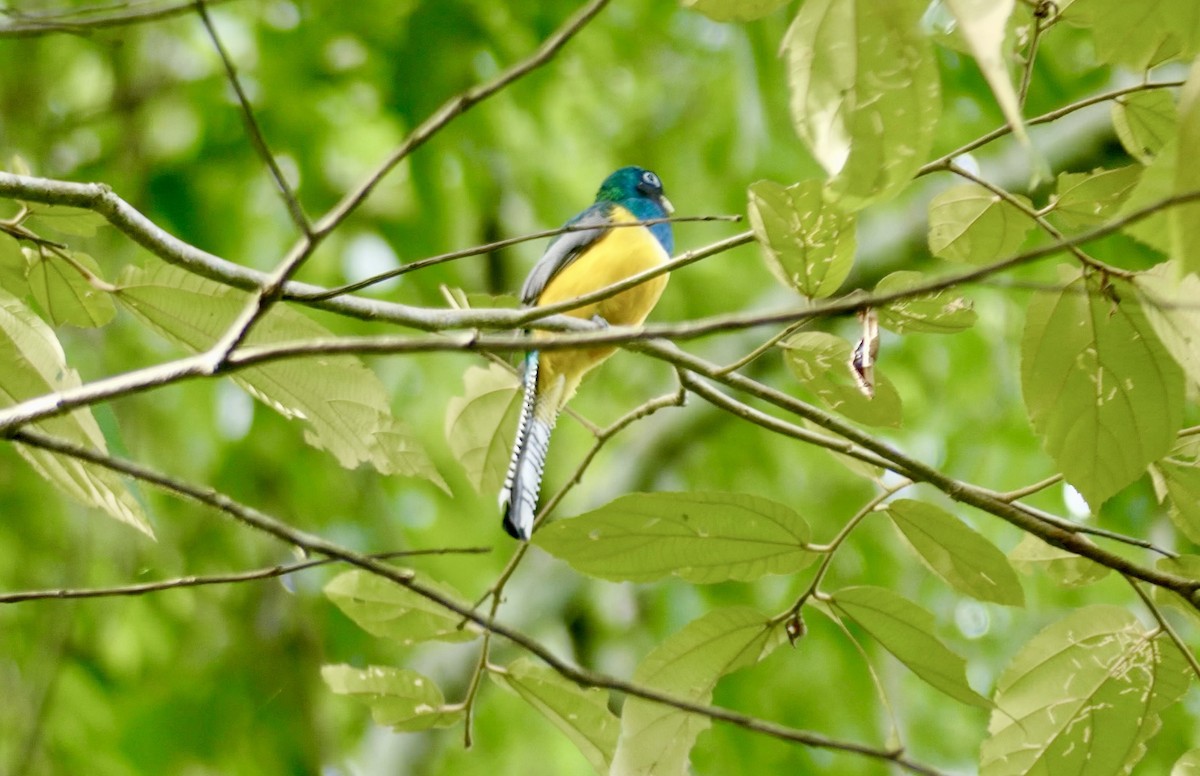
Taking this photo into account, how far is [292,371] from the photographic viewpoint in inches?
59.4

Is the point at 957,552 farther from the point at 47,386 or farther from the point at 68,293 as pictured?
the point at 68,293

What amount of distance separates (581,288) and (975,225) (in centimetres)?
169

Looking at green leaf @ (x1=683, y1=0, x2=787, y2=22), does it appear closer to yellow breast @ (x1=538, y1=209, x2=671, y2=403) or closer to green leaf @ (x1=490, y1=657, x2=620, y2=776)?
green leaf @ (x1=490, y1=657, x2=620, y2=776)

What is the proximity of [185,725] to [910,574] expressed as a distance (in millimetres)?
2878

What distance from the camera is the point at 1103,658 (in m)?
1.55

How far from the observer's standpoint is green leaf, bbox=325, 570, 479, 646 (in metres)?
1.66

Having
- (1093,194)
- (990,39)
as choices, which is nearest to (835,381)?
(1093,194)

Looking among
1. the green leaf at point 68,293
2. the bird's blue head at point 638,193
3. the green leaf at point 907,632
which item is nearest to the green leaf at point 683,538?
the green leaf at point 907,632

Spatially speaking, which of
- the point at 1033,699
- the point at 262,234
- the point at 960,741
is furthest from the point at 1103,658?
the point at 960,741

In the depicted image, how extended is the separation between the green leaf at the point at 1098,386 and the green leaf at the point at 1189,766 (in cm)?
44

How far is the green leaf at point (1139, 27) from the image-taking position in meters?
1.15

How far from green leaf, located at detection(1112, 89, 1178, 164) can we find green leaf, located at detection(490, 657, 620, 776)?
40.4 inches

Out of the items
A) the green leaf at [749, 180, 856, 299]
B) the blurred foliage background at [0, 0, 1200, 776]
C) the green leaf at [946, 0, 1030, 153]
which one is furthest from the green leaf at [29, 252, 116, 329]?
the blurred foliage background at [0, 0, 1200, 776]

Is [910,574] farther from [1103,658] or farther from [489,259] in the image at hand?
[1103,658]
